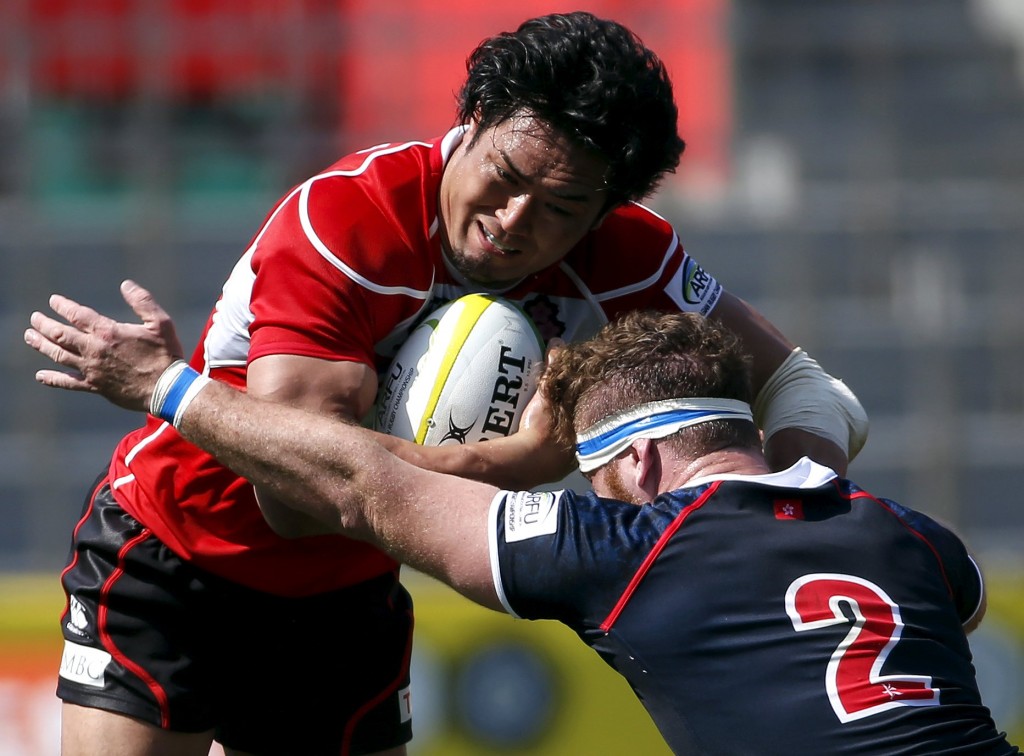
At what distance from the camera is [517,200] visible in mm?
3127

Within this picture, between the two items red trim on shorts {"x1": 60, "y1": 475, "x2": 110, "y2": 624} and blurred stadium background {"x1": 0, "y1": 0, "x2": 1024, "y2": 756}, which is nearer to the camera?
red trim on shorts {"x1": 60, "y1": 475, "x2": 110, "y2": 624}

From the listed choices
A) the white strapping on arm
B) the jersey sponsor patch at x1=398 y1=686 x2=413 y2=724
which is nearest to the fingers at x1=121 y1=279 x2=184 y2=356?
the jersey sponsor patch at x1=398 y1=686 x2=413 y2=724

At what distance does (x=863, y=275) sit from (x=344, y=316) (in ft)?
22.2

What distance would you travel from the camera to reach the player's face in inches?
123

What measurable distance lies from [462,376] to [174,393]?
63 cm

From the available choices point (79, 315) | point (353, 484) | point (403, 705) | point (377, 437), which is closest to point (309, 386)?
point (377, 437)

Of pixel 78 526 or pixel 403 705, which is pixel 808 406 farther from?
pixel 78 526

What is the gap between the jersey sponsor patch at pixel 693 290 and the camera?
11.3 ft

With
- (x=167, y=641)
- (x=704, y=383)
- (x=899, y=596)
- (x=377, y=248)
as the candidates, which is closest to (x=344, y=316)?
(x=377, y=248)

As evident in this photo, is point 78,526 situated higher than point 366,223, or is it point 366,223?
point 366,223

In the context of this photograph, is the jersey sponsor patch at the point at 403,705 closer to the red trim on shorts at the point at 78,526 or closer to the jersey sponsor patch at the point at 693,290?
the red trim on shorts at the point at 78,526

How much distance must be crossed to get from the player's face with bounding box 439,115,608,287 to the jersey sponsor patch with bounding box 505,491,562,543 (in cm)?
75

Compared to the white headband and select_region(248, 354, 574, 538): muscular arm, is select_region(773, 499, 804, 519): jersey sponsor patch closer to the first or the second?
the white headband

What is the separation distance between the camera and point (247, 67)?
966 cm
